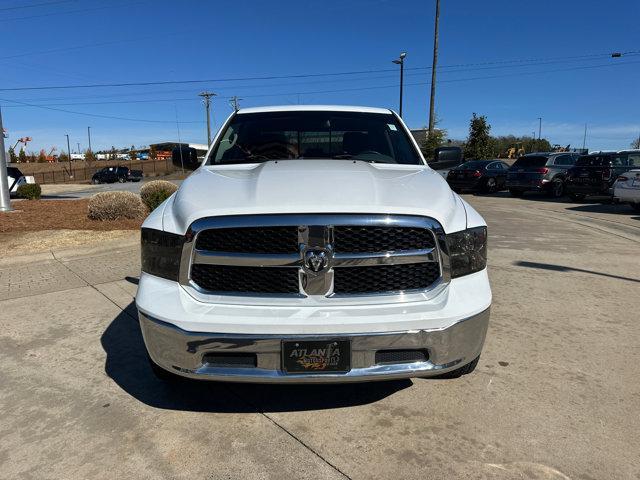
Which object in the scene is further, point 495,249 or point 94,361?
point 495,249

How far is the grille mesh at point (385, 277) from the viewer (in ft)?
8.29

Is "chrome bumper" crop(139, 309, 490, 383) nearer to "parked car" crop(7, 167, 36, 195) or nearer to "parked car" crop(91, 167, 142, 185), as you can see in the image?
"parked car" crop(7, 167, 36, 195)

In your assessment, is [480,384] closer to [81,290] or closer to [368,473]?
[368,473]

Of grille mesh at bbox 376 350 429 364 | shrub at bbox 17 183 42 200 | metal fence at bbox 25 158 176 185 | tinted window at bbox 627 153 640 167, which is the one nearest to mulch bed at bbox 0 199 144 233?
shrub at bbox 17 183 42 200

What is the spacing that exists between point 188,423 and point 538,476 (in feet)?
6.15

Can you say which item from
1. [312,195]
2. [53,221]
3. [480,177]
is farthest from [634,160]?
[312,195]

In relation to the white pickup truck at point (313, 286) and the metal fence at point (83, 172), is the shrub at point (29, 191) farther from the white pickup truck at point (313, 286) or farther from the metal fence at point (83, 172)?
the metal fence at point (83, 172)

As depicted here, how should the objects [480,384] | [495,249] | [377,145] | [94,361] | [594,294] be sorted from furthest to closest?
1. [495,249]
2. [594,294]
3. [377,145]
4. [94,361]
5. [480,384]

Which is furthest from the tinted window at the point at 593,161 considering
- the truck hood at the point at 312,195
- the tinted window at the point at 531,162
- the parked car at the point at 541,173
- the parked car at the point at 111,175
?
the parked car at the point at 111,175

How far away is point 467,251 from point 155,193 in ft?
34.5

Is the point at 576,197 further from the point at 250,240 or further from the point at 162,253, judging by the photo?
the point at 162,253

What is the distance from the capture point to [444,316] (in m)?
2.46

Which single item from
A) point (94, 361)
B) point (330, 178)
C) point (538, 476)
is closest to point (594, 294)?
point (538, 476)

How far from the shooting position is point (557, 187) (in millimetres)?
18844
